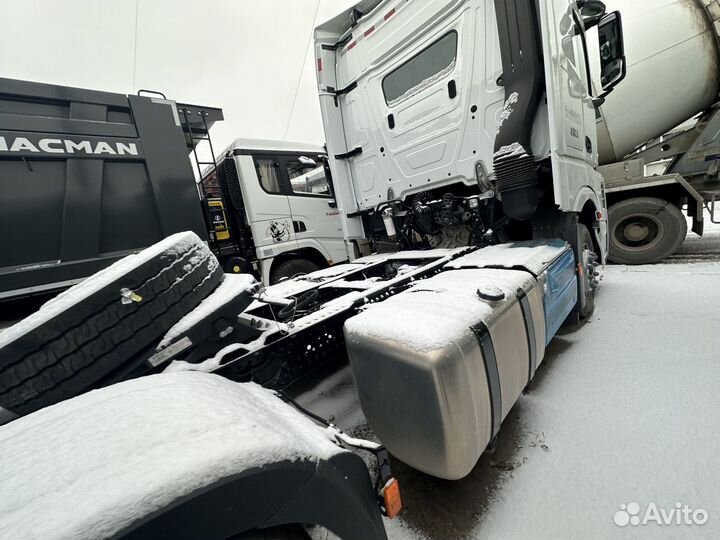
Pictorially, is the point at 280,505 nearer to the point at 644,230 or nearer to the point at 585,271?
the point at 585,271

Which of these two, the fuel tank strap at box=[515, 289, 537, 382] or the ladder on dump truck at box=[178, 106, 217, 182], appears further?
the ladder on dump truck at box=[178, 106, 217, 182]

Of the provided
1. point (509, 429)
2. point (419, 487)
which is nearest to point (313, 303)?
point (419, 487)

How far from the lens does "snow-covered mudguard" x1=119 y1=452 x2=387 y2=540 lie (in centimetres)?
49

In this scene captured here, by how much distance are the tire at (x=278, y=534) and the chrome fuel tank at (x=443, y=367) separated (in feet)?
1.59

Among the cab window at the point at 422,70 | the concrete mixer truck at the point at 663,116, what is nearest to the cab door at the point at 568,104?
the cab window at the point at 422,70

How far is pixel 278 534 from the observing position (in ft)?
2.18

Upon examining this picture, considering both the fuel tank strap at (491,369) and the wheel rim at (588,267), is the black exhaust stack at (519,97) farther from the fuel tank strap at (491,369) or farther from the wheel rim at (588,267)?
the fuel tank strap at (491,369)

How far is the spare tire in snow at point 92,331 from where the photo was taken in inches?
33.2

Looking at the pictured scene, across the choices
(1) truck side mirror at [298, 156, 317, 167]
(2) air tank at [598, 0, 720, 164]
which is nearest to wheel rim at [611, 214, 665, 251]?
(2) air tank at [598, 0, 720, 164]

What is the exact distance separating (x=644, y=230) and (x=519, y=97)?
13.0 ft

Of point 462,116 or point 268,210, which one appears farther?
point 268,210

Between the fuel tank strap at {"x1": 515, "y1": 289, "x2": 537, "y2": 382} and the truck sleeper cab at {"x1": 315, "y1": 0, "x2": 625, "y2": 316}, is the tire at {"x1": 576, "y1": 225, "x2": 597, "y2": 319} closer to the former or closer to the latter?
the truck sleeper cab at {"x1": 315, "y1": 0, "x2": 625, "y2": 316}

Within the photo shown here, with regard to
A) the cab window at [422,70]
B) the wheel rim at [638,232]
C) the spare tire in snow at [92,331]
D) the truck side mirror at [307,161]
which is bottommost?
the wheel rim at [638,232]

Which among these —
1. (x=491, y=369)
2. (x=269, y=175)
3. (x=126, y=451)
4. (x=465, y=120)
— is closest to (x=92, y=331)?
(x=126, y=451)
